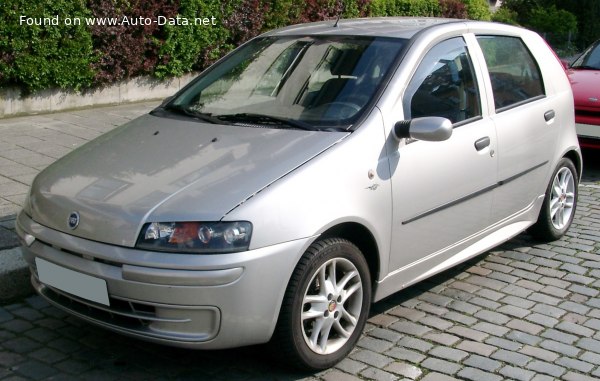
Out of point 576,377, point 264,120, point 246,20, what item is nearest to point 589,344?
point 576,377

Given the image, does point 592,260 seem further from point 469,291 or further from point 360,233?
Result: point 360,233

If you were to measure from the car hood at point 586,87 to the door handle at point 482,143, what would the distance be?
4.17m

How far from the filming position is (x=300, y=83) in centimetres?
461

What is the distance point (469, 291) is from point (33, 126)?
5.77 meters

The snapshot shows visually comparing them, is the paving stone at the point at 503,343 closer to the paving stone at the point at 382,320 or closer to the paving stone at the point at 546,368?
the paving stone at the point at 546,368

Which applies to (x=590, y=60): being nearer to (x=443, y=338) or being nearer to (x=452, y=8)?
(x=443, y=338)

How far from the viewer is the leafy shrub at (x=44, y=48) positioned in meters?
8.87

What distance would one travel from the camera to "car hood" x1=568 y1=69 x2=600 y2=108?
8539mm

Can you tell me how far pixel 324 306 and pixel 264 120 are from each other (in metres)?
1.16

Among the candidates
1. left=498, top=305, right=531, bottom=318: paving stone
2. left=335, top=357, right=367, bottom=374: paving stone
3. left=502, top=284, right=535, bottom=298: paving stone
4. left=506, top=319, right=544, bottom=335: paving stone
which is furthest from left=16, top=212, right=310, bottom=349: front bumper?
left=502, top=284, right=535, bottom=298: paving stone

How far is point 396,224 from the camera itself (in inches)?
164

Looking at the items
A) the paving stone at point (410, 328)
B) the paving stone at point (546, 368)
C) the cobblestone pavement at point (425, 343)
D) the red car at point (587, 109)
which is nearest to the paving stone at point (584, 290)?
the cobblestone pavement at point (425, 343)

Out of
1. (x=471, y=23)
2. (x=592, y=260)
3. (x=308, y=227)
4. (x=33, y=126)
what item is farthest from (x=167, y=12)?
(x=308, y=227)

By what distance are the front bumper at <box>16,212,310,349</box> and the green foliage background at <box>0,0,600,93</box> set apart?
19.9ft
